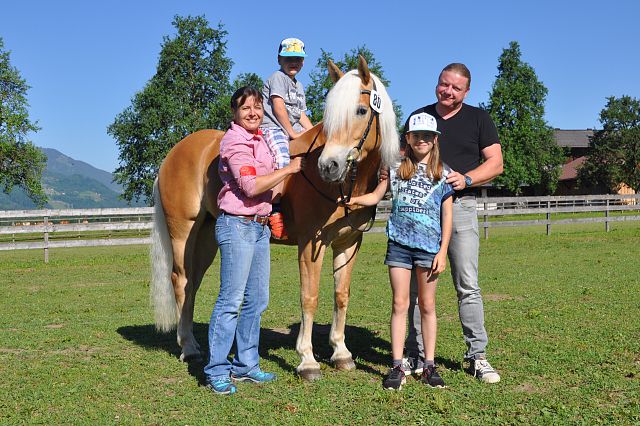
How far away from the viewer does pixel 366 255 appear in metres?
15.8

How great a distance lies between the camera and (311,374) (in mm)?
4668

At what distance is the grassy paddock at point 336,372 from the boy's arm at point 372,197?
1.39 meters

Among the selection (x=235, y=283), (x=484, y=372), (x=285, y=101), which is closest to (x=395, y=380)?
(x=484, y=372)

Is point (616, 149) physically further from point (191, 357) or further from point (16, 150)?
point (191, 357)

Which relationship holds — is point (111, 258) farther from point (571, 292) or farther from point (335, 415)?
point (335, 415)

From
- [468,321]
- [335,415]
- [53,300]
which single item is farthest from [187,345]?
[53,300]

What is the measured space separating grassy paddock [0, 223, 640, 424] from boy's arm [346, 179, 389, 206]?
1.39 meters

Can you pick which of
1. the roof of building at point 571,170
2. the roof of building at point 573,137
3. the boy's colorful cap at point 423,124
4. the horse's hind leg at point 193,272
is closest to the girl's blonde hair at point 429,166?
the boy's colorful cap at point 423,124

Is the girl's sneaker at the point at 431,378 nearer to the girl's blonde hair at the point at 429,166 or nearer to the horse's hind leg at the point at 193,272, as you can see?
the girl's blonde hair at the point at 429,166

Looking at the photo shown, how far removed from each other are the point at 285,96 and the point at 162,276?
2.20 meters

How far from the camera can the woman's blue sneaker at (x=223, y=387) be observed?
4.32 metres

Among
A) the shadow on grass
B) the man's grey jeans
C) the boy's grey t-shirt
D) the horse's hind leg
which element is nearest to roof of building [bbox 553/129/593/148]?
the shadow on grass

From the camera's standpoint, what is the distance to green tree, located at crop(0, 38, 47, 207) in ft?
123

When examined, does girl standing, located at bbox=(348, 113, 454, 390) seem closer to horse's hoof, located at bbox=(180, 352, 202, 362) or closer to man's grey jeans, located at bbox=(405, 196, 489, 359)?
man's grey jeans, located at bbox=(405, 196, 489, 359)
